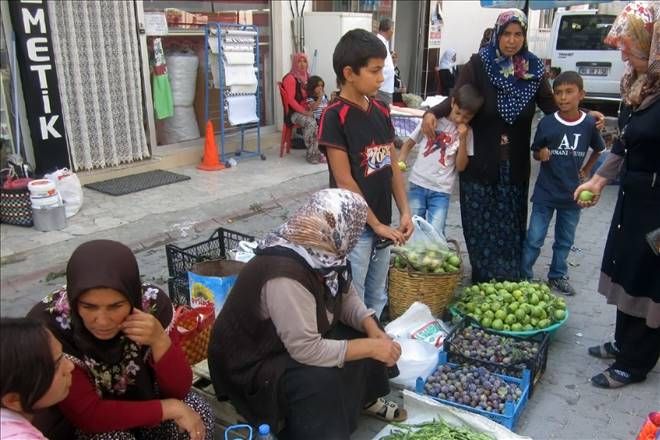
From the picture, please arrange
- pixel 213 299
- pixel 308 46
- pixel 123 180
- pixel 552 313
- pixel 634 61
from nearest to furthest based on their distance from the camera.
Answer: pixel 634 61, pixel 213 299, pixel 552 313, pixel 123 180, pixel 308 46

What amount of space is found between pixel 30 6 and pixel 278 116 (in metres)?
4.08

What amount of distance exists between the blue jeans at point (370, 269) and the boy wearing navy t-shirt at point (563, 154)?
139 cm

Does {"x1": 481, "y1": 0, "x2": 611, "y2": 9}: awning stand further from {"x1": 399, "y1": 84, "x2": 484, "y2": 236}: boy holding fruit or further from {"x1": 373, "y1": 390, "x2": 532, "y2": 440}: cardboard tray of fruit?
{"x1": 373, "y1": 390, "x2": 532, "y2": 440}: cardboard tray of fruit

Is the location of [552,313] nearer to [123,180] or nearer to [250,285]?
[250,285]

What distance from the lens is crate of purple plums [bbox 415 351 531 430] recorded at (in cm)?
287

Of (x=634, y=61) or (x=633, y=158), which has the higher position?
(x=634, y=61)

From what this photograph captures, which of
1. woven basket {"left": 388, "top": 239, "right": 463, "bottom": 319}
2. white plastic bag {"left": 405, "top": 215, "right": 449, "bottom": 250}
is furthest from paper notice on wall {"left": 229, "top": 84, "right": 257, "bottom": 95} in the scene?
woven basket {"left": 388, "top": 239, "right": 463, "bottom": 319}

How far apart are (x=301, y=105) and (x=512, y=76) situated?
4.90 m

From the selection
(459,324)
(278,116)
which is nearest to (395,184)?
(459,324)

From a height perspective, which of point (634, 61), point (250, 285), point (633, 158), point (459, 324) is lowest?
point (459, 324)

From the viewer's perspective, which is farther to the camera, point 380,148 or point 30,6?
point 30,6

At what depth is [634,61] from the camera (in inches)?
115

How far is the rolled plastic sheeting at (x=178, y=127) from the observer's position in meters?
7.73

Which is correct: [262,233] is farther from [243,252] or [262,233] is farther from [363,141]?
[363,141]
